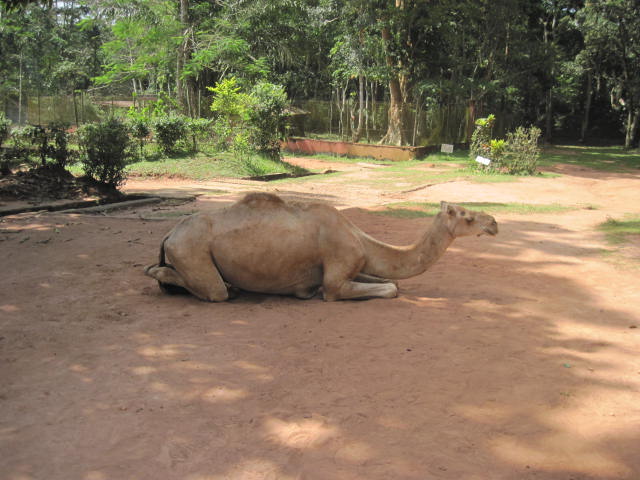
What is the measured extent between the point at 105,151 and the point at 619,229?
1078cm

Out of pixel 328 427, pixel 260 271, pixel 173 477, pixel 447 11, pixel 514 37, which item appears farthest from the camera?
pixel 514 37

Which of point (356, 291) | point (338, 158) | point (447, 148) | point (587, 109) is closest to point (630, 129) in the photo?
point (587, 109)

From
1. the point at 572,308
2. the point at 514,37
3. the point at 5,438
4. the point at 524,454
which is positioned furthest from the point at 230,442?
the point at 514,37

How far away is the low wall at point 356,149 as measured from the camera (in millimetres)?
27781

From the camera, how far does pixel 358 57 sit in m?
29.9

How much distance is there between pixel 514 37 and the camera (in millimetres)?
33000

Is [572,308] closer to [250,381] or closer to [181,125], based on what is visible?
[250,381]

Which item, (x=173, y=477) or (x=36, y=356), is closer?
(x=173, y=477)

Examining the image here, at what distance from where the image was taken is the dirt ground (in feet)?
10.8

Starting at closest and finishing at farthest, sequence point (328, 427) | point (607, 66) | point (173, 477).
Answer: point (173, 477) → point (328, 427) → point (607, 66)

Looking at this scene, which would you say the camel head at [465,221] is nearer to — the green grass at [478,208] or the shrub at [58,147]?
the green grass at [478,208]

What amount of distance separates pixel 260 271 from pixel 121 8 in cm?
2671

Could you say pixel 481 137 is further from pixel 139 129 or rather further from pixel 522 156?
pixel 139 129

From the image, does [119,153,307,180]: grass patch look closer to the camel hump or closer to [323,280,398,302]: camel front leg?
the camel hump
